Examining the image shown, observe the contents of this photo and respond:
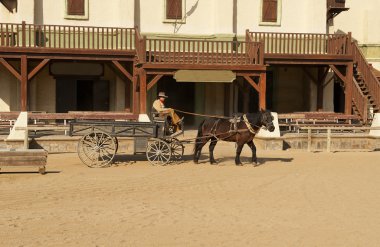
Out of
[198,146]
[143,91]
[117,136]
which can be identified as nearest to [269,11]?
[143,91]

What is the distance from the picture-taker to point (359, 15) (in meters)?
30.5

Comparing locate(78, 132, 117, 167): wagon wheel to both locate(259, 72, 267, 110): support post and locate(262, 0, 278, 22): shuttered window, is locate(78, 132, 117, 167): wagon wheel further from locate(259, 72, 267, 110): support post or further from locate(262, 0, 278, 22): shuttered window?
locate(262, 0, 278, 22): shuttered window

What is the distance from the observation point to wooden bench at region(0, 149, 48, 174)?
43.5ft

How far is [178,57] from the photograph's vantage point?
20.9 m

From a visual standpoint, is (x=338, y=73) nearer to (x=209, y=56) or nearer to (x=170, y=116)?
(x=209, y=56)

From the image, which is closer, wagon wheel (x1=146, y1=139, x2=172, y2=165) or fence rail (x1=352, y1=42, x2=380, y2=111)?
wagon wheel (x1=146, y1=139, x2=172, y2=165)

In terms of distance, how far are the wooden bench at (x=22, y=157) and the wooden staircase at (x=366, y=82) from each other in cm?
1372

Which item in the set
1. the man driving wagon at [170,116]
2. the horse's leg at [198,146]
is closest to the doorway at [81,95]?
the man driving wagon at [170,116]

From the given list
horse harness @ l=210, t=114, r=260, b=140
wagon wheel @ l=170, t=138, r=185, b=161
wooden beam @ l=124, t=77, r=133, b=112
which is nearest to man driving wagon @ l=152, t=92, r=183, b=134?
wagon wheel @ l=170, t=138, r=185, b=161

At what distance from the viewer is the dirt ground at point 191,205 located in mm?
8062

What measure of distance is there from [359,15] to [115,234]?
83.6ft

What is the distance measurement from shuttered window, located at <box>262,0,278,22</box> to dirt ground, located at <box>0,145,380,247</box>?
1152 cm

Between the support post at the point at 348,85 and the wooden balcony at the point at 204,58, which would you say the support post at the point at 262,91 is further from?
the support post at the point at 348,85

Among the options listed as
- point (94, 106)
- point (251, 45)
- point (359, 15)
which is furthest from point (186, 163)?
point (359, 15)
